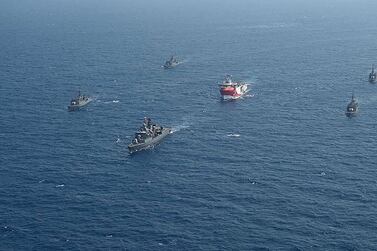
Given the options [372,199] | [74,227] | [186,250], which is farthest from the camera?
[372,199]

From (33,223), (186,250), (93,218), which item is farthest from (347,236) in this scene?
(33,223)

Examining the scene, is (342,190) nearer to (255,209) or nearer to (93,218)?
(255,209)

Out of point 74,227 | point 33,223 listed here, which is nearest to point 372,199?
point 74,227

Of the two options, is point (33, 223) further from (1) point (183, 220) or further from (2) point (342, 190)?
(2) point (342, 190)

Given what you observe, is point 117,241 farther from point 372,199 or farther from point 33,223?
point 372,199

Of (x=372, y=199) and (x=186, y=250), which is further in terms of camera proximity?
(x=372, y=199)

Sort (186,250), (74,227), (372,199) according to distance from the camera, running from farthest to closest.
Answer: (372,199) < (74,227) < (186,250)

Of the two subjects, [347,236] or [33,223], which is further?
[33,223]
